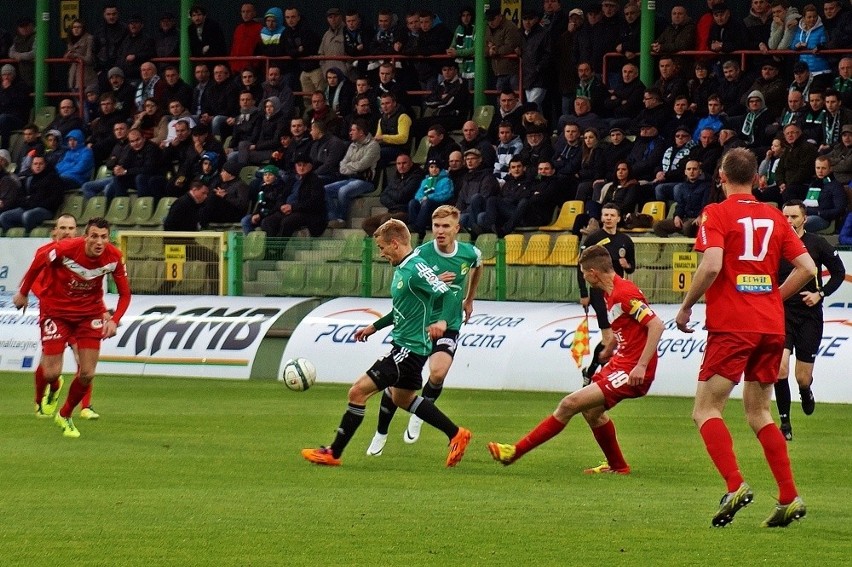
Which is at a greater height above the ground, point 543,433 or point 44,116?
point 44,116

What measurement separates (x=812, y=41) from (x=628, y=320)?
13.6m

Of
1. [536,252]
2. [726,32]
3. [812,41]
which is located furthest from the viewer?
[726,32]

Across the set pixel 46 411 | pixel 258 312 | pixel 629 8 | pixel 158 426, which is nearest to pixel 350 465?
pixel 158 426

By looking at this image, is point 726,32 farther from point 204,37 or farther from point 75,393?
point 75,393

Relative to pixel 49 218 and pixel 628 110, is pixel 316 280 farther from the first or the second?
pixel 49 218

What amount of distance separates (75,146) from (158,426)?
14.7 m

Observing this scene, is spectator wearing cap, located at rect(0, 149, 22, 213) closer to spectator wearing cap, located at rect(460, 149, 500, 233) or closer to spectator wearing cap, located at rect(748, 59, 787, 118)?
spectator wearing cap, located at rect(460, 149, 500, 233)

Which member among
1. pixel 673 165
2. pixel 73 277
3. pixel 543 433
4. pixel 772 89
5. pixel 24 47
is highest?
pixel 24 47

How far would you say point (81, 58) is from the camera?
30438 millimetres

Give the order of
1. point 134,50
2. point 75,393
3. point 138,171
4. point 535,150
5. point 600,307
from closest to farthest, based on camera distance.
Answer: point 75,393
point 600,307
point 535,150
point 138,171
point 134,50

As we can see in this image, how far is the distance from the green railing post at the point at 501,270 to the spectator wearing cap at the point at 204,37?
10597 mm

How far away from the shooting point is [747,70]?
2384 cm

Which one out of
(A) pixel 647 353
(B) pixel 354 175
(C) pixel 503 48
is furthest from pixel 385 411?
(C) pixel 503 48

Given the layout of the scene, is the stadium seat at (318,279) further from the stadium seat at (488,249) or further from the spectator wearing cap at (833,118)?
the spectator wearing cap at (833,118)
